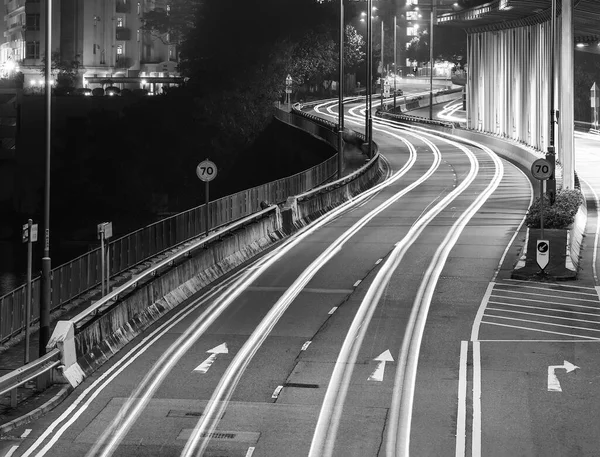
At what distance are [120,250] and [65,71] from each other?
140m

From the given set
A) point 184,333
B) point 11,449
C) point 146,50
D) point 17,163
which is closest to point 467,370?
point 184,333

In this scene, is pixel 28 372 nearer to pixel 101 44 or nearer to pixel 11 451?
pixel 11 451

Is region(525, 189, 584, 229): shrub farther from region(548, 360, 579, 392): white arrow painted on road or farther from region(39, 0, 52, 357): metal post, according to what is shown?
region(39, 0, 52, 357): metal post

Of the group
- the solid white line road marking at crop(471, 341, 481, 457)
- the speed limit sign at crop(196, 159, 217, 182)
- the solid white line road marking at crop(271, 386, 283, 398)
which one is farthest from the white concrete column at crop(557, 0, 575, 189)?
the solid white line road marking at crop(271, 386, 283, 398)

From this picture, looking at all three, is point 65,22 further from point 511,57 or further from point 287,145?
point 511,57

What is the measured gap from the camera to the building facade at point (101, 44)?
170 meters

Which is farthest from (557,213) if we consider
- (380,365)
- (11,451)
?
(11,451)

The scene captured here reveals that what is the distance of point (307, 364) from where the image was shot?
21906mm

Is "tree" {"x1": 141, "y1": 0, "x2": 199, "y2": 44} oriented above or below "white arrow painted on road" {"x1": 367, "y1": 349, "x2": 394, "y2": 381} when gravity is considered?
above

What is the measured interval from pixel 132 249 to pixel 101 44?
15077 cm

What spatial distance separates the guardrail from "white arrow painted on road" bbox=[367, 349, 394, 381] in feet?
18.6

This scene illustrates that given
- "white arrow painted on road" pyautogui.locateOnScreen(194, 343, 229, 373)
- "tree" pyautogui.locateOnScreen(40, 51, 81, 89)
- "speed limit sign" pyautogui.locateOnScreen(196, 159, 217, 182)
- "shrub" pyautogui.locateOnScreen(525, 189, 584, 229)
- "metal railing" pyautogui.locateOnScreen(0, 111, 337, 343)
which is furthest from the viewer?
"tree" pyautogui.locateOnScreen(40, 51, 81, 89)

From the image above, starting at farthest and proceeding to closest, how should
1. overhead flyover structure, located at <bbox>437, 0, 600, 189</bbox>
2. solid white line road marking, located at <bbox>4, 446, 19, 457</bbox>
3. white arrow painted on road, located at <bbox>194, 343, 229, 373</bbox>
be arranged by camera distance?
overhead flyover structure, located at <bbox>437, 0, 600, 189</bbox> < white arrow painted on road, located at <bbox>194, 343, 229, 373</bbox> < solid white line road marking, located at <bbox>4, 446, 19, 457</bbox>

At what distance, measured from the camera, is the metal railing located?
25266 mm
